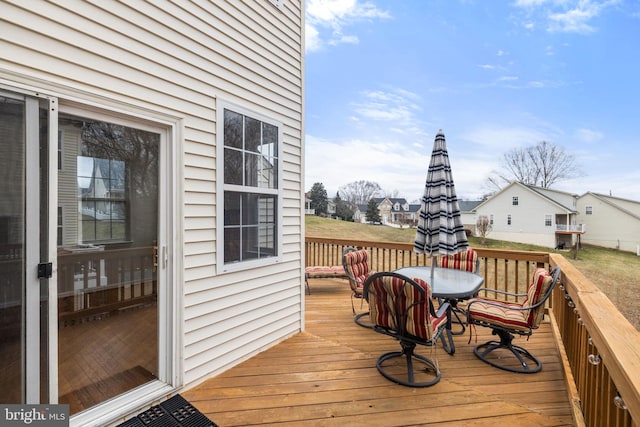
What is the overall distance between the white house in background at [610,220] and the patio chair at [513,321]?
72.3 feet

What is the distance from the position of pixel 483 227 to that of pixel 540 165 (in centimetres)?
858

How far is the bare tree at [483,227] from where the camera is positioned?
72.8 ft

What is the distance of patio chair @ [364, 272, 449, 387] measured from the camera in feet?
7.84

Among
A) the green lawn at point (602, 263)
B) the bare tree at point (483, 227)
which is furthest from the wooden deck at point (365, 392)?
the bare tree at point (483, 227)

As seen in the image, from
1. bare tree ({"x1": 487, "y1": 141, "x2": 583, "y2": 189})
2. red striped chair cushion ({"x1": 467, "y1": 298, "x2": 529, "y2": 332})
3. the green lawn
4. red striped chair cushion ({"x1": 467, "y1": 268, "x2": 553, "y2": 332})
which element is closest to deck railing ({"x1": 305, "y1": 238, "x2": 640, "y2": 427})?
red striped chair cushion ({"x1": 467, "y1": 268, "x2": 553, "y2": 332})

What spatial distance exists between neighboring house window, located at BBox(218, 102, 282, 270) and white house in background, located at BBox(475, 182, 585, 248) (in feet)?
78.4

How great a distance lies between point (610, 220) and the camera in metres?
19.9

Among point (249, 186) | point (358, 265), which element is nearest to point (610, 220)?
point (358, 265)

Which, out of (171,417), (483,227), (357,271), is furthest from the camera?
(483,227)

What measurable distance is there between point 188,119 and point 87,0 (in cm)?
89

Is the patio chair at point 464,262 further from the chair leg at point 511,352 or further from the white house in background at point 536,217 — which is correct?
the white house in background at point 536,217

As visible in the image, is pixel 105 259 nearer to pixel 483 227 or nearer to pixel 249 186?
pixel 249 186

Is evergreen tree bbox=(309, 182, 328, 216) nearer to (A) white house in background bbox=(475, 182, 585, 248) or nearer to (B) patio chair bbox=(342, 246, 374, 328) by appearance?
(A) white house in background bbox=(475, 182, 585, 248)

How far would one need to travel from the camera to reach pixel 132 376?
2.28m
